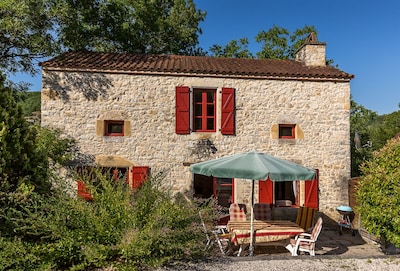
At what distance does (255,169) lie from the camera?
18.3 feet

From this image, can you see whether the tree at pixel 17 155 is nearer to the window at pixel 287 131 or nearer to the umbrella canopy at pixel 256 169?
the umbrella canopy at pixel 256 169

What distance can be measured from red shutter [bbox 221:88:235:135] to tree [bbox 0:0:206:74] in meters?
5.99

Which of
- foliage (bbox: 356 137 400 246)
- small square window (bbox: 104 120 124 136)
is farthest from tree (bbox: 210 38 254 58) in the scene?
foliage (bbox: 356 137 400 246)

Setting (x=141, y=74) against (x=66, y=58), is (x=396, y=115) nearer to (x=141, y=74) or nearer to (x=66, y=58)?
(x=141, y=74)

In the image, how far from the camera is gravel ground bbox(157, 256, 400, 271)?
4.25 meters

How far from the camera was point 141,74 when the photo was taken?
9711 millimetres

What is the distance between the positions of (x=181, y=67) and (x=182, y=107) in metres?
1.38

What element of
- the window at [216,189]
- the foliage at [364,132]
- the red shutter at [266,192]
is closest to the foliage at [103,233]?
the window at [216,189]

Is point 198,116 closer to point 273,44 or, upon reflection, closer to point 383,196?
point 383,196

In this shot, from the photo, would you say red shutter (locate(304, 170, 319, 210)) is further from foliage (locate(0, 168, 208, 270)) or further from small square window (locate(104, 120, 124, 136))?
foliage (locate(0, 168, 208, 270))

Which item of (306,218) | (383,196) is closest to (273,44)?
(306,218)

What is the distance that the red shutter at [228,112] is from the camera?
988 cm

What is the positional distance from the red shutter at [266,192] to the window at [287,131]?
1636mm

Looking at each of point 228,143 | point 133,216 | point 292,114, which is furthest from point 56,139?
point 292,114
